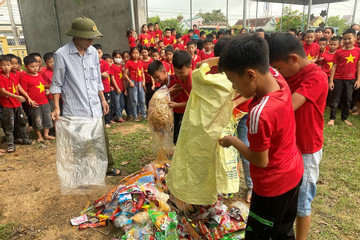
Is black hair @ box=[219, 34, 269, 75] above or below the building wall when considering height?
below

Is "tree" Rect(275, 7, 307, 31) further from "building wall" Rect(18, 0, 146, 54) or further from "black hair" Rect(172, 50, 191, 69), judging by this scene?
"black hair" Rect(172, 50, 191, 69)

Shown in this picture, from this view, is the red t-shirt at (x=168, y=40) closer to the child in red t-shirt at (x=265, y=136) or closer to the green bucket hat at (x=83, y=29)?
the green bucket hat at (x=83, y=29)

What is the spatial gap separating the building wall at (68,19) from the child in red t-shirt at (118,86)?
370 cm

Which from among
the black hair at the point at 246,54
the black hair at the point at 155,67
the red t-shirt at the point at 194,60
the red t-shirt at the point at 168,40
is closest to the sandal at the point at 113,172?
the black hair at the point at 155,67

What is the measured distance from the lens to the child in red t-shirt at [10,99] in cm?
460

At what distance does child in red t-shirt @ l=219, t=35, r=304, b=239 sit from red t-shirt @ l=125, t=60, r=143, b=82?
5052mm

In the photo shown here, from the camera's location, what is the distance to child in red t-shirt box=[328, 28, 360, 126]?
549cm

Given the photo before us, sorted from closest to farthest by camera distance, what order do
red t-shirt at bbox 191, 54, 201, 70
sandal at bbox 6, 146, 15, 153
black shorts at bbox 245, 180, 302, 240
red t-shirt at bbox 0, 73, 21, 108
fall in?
black shorts at bbox 245, 180, 302, 240 < red t-shirt at bbox 0, 73, 21, 108 < sandal at bbox 6, 146, 15, 153 < red t-shirt at bbox 191, 54, 201, 70

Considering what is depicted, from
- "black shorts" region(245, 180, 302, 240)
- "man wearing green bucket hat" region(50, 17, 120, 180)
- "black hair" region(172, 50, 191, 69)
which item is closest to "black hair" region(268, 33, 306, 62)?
"black shorts" region(245, 180, 302, 240)

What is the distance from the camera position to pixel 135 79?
20.7 ft

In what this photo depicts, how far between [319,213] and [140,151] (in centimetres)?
290

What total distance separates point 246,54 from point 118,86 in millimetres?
5431

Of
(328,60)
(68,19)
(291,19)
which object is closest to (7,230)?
(328,60)

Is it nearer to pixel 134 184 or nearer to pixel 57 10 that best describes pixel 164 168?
pixel 134 184
